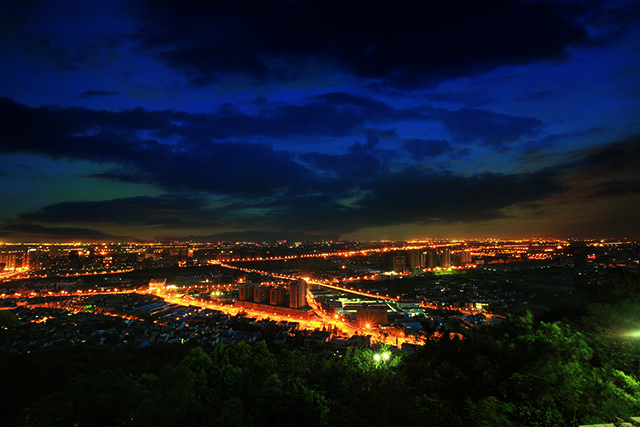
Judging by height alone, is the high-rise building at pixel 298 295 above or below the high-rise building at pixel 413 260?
below

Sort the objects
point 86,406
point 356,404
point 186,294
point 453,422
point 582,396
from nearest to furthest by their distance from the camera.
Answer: point 582,396 < point 453,422 < point 356,404 < point 86,406 < point 186,294

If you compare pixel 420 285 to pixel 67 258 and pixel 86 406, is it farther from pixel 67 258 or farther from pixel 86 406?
pixel 67 258

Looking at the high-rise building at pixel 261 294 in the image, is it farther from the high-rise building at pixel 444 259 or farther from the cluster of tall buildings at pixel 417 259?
the high-rise building at pixel 444 259

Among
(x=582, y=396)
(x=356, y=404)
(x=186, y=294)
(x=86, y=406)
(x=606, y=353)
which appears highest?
(x=606, y=353)

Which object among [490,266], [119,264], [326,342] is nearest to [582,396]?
[326,342]

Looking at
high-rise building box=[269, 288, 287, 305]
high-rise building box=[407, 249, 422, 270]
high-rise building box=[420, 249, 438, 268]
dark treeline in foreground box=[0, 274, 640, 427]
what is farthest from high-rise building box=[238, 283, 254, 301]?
high-rise building box=[420, 249, 438, 268]

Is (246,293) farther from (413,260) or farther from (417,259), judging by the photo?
(417,259)

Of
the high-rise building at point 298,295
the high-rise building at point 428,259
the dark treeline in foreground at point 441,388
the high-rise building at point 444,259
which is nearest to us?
the dark treeline in foreground at point 441,388

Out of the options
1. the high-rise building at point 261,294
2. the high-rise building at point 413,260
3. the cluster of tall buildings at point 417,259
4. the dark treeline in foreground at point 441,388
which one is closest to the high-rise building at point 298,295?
the high-rise building at point 261,294

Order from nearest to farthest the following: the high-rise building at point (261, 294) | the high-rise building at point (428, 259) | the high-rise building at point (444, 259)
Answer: the high-rise building at point (261, 294) < the high-rise building at point (428, 259) < the high-rise building at point (444, 259)
